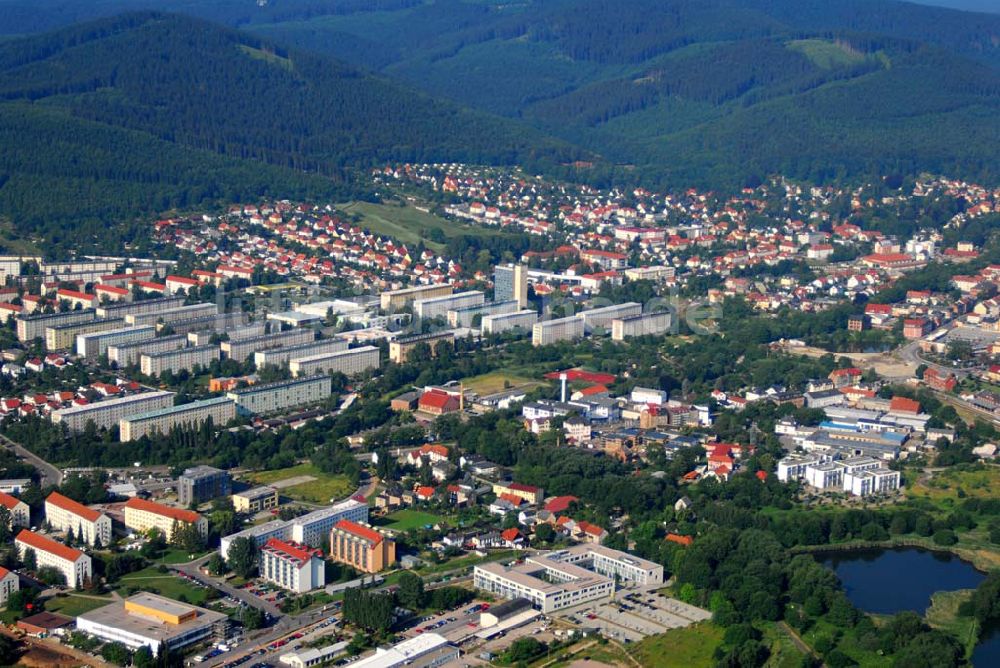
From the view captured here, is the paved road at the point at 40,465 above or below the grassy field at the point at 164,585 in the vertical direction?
below

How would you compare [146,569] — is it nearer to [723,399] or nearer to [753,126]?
[723,399]

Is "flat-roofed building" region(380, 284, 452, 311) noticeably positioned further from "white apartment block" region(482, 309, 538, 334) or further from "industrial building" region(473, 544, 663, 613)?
"industrial building" region(473, 544, 663, 613)

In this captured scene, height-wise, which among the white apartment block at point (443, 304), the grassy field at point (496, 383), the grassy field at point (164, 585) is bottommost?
the grassy field at point (164, 585)

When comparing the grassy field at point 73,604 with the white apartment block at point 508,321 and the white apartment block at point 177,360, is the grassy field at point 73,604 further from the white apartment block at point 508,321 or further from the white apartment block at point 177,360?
the white apartment block at point 508,321

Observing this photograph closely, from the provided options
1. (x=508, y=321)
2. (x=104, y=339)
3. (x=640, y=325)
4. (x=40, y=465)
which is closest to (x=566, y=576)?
(x=40, y=465)

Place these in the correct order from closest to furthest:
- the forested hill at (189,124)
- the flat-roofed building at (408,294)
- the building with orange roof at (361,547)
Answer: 1. the building with orange roof at (361,547)
2. the flat-roofed building at (408,294)
3. the forested hill at (189,124)

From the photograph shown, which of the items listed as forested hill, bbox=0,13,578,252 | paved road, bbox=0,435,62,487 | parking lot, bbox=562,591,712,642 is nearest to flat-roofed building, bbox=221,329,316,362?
paved road, bbox=0,435,62,487

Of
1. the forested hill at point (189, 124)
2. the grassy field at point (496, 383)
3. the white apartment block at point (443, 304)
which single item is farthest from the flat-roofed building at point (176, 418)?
the forested hill at point (189, 124)
